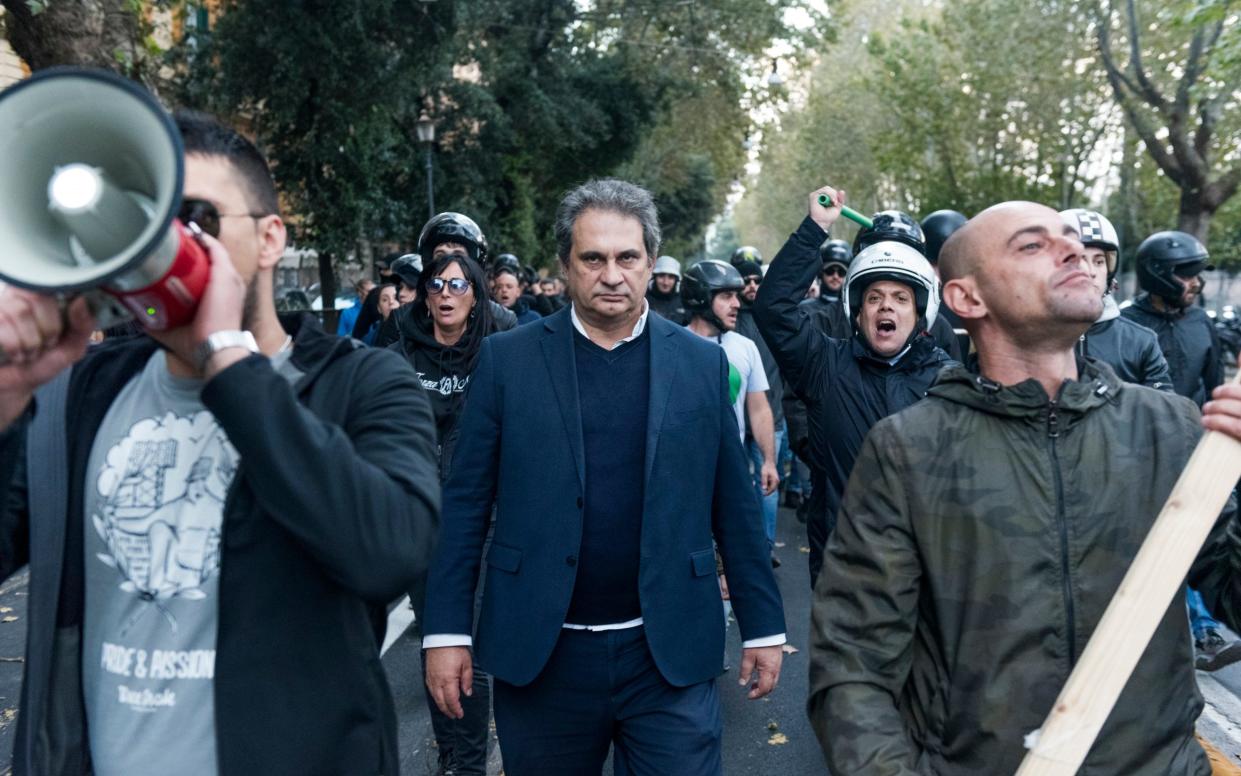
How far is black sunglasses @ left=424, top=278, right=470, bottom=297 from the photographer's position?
488 centimetres

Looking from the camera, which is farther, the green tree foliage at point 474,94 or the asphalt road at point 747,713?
the green tree foliage at point 474,94

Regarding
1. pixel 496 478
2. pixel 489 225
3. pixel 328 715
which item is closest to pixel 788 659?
pixel 496 478

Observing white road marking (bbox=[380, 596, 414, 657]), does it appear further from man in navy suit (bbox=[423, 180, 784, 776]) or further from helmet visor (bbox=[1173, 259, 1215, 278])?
helmet visor (bbox=[1173, 259, 1215, 278])

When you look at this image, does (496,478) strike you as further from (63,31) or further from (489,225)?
(489,225)

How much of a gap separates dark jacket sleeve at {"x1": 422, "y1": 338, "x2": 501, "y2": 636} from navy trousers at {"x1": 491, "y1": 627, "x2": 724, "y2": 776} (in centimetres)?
27

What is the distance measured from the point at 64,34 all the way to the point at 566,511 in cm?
702

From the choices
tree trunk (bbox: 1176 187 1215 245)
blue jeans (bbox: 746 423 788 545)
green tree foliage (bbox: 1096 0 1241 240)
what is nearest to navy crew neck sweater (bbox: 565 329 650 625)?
blue jeans (bbox: 746 423 788 545)

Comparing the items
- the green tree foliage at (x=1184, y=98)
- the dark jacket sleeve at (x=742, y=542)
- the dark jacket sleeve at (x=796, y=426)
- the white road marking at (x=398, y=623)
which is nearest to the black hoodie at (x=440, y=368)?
the white road marking at (x=398, y=623)

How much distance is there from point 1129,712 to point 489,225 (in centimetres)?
2402

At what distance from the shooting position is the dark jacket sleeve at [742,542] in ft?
10.0

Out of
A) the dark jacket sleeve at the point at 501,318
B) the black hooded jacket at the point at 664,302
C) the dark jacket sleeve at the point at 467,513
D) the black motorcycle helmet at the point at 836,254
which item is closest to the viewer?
the dark jacket sleeve at the point at 467,513

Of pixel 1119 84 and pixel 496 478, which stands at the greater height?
pixel 1119 84

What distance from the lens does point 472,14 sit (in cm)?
1939

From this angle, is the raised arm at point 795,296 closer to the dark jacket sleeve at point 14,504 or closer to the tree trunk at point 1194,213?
the dark jacket sleeve at point 14,504
